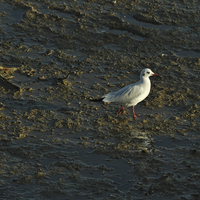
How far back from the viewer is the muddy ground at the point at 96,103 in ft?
18.0

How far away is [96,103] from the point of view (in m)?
7.59

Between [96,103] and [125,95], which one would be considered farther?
[96,103]

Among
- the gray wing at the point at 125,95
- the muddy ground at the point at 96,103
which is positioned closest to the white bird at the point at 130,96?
the gray wing at the point at 125,95

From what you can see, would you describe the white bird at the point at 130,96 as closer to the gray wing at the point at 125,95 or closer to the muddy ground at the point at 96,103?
the gray wing at the point at 125,95

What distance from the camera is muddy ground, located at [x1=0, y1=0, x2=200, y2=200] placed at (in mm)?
5480

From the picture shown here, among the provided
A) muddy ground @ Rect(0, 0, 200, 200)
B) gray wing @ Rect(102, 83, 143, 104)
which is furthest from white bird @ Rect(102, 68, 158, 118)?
muddy ground @ Rect(0, 0, 200, 200)

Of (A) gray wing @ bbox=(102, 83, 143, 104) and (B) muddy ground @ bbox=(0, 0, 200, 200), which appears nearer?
(B) muddy ground @ bbox=(0, 0, 200, 200)

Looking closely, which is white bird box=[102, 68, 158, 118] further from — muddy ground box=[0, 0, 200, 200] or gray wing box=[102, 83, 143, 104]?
muddy ground box=[0, 0, 200, 200]

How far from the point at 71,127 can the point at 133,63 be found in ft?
9.84

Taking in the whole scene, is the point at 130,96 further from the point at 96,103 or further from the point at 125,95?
the point at 96,103

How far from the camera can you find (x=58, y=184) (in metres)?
5.37

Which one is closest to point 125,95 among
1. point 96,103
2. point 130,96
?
point 130,96

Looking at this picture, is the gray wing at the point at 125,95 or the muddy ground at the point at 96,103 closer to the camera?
the muddy ground at the point at 96,103

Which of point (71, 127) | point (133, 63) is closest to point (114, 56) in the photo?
point (133, 63)
